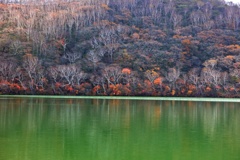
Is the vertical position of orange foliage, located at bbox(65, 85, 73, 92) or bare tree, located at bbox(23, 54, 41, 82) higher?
bare tree, located at bbox(23, 54, 41, 82)

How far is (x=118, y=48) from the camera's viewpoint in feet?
283

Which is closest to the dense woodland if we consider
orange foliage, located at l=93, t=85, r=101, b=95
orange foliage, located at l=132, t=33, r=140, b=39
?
orange foliage, located at l=93, t=85, r=101, b=95

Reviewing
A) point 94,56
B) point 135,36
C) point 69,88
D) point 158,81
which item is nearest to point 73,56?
point 94,56

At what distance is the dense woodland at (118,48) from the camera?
71.3 metres

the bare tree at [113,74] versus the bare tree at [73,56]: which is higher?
the bare tree at [73,56]

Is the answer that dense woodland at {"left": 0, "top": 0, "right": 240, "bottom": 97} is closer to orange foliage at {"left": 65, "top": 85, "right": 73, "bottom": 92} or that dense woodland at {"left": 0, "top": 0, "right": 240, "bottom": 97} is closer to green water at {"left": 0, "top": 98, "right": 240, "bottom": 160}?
orange foliage at {"left": 65, "top": 85, "right": 73, "bottom": 92}

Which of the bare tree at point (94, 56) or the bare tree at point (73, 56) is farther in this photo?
the bare tree at point (73, 56)

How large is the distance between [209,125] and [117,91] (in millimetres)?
44264

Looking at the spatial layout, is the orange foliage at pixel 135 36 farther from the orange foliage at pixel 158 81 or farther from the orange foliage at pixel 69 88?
the orange foliage at pixel 69 88

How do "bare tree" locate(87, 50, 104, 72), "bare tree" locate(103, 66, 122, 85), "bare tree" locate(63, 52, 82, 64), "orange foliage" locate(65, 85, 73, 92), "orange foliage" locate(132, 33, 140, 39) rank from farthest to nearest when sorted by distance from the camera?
"orange foliage" locate(132, 33, 140, 39) < "bare tree" locate(63, 52, 82, 64) < "bare tree" locate(87, 50, 104, 72) < "bare tree" locate(103, 66, 122, 85) < "orange foliage" locate(65, 85, 73, 92)

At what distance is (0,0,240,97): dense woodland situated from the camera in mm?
71312

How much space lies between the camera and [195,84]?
7219 cm

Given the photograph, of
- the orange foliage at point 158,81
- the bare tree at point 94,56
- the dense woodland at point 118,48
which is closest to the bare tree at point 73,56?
the dense woodland at point 118,48

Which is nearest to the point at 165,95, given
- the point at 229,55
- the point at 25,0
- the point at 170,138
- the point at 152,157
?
the point at 229,55
